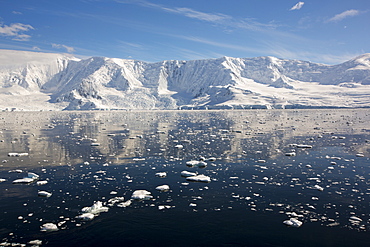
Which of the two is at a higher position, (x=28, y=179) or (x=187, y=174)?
(x=187, y=174)

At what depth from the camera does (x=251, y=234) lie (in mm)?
9844

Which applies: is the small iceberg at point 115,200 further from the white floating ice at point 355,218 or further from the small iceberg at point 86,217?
the white floating ice at point 355,218

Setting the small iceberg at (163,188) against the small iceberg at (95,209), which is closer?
the small iceberg at (95,209)

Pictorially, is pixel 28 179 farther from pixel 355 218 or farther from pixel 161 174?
pixel 355 218

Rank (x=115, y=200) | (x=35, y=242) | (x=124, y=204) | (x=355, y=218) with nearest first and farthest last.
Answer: (x=35, y=242)
(x=355, y=218)
(x=124, y=204)
(x=115, y=200)

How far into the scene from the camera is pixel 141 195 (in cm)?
1339

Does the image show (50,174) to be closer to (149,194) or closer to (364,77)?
(149,194)

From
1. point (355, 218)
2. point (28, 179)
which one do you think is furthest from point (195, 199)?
point (28, 179)

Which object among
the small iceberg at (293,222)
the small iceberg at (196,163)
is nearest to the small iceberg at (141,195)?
the small iceberg at (196,163)

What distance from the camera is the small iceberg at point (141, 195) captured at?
521 inches

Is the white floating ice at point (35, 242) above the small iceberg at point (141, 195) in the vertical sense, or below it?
below

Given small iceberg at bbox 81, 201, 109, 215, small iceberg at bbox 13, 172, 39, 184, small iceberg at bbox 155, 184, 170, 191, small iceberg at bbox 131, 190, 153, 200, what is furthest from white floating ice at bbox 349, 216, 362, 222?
small iceberg at bbox 13, 172, 39, 184

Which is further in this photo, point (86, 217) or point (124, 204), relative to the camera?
point (124, 204)

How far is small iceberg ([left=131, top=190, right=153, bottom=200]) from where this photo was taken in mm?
13242
